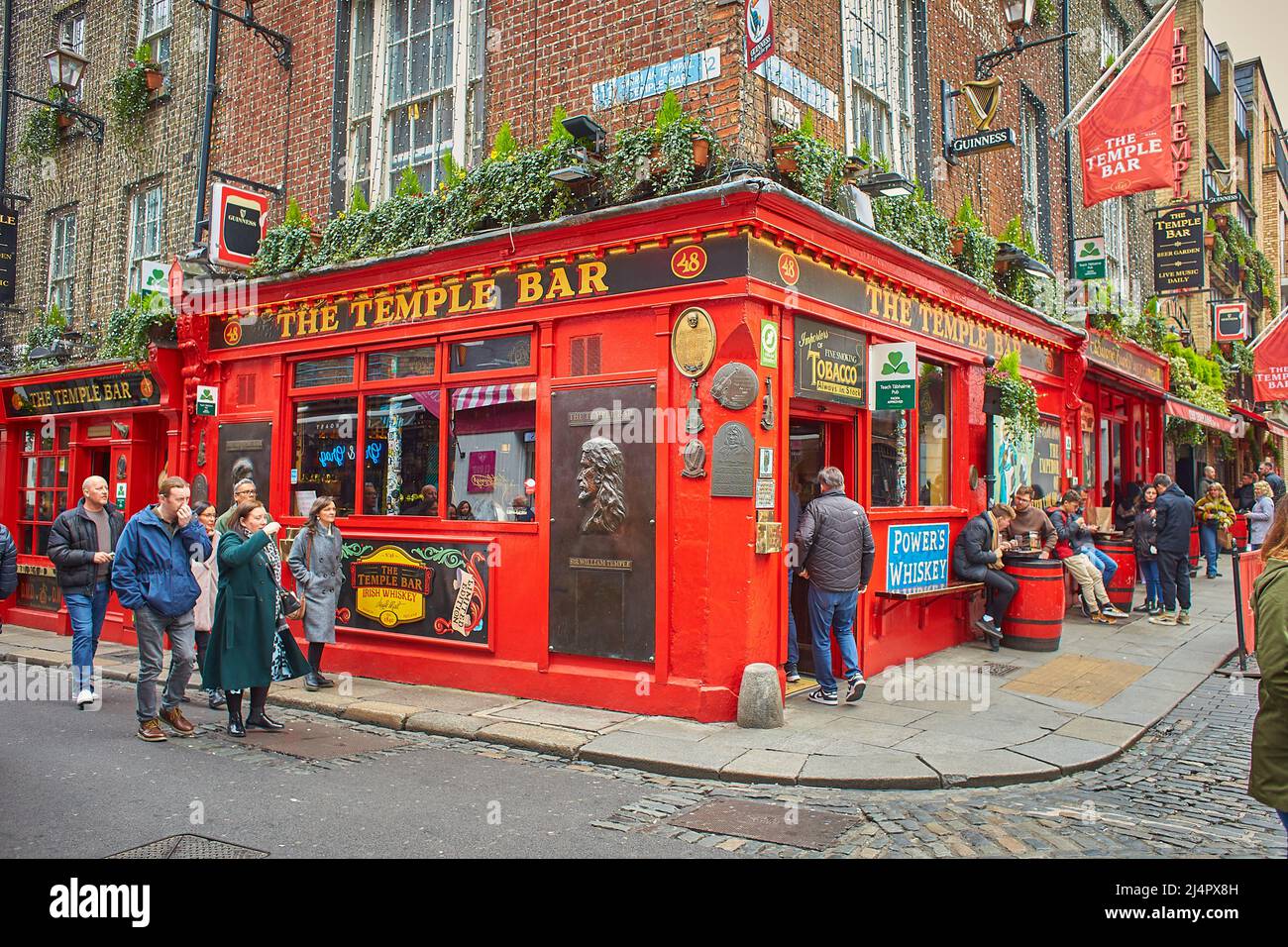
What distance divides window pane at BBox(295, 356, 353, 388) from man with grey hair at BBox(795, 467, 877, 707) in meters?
5.45

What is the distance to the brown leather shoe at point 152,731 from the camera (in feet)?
22.8

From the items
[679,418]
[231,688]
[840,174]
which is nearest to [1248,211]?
[840,174]

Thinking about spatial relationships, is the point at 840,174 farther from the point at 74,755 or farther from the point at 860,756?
the point at 74,755

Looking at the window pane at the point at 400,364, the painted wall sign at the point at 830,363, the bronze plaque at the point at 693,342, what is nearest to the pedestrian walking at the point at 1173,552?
the painted wall sign at the point at 830,363

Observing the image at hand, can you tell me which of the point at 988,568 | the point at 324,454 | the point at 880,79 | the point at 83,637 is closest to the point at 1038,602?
the point at 988,568

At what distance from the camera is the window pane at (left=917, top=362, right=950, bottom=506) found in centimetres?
1014

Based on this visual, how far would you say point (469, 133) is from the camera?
377 inches

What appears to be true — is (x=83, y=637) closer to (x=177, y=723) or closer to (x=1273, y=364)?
(x=177, y=723)

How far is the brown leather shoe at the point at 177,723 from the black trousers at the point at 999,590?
8.05 meters

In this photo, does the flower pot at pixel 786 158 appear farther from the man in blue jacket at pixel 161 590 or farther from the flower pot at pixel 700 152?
the man in blue jacket at pixel 161 590

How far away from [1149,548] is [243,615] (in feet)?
38.4

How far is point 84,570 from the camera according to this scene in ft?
29.1

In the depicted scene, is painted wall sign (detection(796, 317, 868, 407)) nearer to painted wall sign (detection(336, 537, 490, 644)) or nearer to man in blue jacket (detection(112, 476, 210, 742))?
painted wall sign (detection(336, 537, 490, 644))

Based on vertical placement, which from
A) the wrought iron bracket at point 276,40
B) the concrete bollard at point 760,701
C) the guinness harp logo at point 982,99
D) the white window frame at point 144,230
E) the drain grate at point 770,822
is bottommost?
the drain grate at point 770,822
